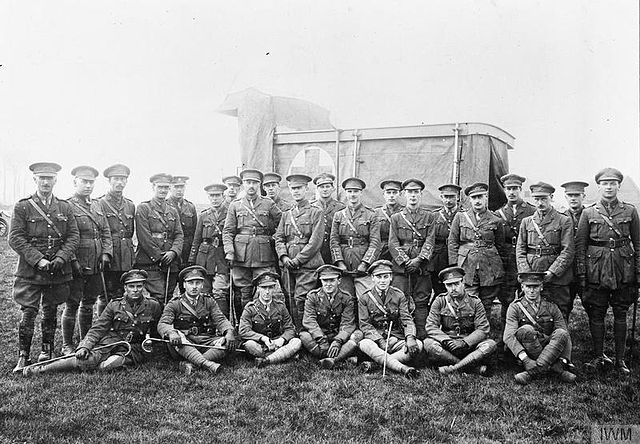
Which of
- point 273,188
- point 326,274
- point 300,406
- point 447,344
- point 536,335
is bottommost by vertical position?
point 300,406

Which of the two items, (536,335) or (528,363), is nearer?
(528,363)

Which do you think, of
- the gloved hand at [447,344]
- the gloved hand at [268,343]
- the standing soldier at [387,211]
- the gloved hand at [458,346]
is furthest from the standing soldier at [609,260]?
the gloved hand at [268,343]

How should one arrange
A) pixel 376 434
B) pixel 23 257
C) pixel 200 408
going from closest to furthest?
pixel 376 434 < pixel 200 408 < pixel 23 257

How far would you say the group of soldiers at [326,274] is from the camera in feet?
17.1

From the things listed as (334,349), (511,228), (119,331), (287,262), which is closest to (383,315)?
(334,349)

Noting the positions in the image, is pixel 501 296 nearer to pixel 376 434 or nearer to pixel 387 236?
pixel 387 236

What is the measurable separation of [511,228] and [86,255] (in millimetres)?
4815

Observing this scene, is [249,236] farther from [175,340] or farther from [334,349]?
[334,349]

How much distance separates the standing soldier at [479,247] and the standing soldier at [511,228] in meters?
0.33

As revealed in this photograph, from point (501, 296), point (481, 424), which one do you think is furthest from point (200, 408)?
point (501, 296)

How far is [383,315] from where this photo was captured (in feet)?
18.6

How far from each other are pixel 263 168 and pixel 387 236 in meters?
3.07

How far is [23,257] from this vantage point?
204 inches

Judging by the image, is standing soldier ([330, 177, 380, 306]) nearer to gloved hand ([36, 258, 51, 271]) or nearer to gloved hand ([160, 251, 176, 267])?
gloved hand ([160, 251, 176, 267])
